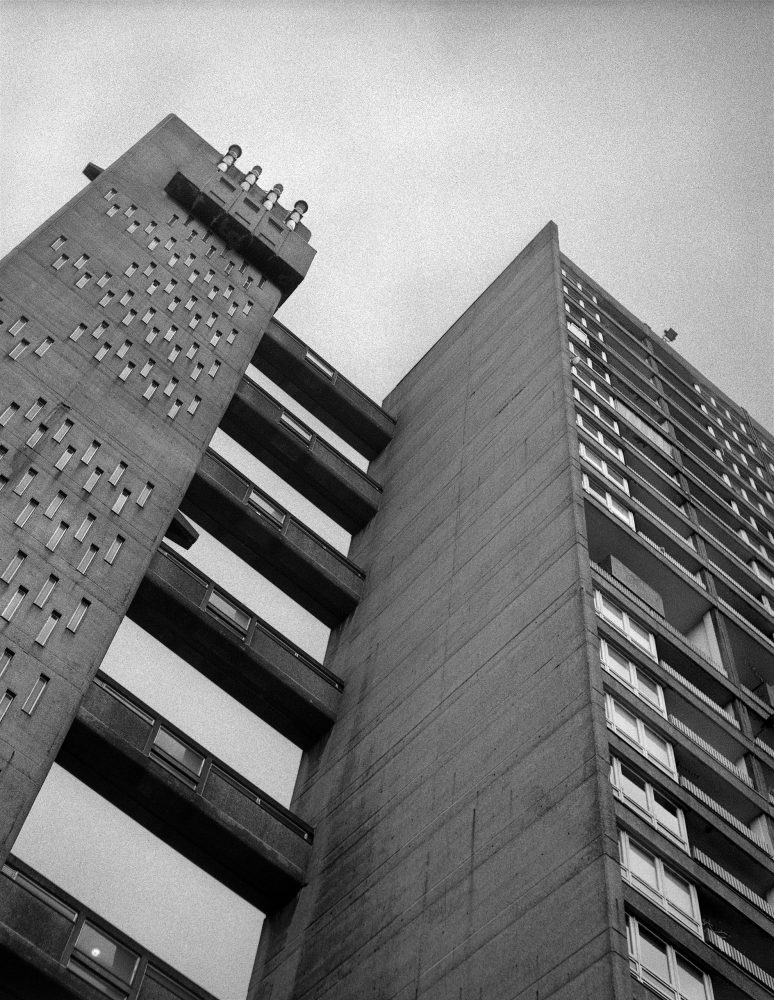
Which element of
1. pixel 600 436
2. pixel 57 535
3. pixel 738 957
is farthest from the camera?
pixel 600 436

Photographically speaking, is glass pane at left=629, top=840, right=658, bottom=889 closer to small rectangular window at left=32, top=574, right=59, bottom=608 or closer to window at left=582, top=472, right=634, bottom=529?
window at left=582, top=472, right=634, bottom=529

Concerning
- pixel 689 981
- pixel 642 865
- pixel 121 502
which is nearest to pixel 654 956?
pixel 689 981

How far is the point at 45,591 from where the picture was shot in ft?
83.5

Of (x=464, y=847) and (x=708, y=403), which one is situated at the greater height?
(x=708, y=403)

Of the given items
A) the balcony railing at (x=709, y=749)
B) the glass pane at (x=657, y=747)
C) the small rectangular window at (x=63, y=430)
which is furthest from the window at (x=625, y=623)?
the small rectangular window at (x=63, y=430)

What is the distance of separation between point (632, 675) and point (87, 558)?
12493 millimetres

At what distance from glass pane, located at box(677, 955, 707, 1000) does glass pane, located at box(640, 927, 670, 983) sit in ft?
1.03

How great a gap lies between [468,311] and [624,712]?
25835 millimetres

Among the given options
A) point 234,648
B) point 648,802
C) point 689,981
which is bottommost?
point 689,981

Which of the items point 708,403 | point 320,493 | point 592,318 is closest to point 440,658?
point 320,493

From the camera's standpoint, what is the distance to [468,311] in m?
46.6

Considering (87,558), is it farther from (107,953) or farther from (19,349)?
(107,953)

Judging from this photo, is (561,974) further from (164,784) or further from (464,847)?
(164,784)

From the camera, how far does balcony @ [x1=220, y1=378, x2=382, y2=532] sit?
124 ft
